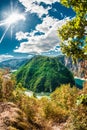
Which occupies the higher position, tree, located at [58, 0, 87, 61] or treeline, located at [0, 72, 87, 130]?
tree, located at [58, 0, 87, 61]

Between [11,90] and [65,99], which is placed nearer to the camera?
[11,90]

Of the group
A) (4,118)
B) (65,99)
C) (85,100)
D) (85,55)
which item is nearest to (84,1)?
(85,55)

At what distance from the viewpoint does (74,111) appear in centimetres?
2994

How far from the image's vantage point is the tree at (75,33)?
21.0m

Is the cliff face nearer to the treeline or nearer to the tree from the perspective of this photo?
the treeline

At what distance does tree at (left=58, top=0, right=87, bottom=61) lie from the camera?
2098cm

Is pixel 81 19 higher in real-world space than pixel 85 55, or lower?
higher

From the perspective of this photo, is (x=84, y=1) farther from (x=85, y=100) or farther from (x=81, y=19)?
(x=85, y=100)

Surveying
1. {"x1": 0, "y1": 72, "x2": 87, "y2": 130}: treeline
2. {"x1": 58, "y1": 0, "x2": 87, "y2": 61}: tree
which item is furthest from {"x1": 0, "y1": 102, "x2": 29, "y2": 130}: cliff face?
{"x1": 58, "y1": 0, "x2": 87, "y2": 61}: tree

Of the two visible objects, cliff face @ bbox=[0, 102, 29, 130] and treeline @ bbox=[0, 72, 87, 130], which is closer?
cliff face @ bbox=[0, 102, 29, 130]

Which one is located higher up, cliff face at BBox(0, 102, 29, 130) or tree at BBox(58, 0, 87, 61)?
tree at BBox(58, 0, 87, 61)

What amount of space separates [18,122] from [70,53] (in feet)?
25.0

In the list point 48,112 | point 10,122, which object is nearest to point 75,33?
point 10,122

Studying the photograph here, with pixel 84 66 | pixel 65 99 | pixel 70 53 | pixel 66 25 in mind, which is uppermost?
pixel 66 25
